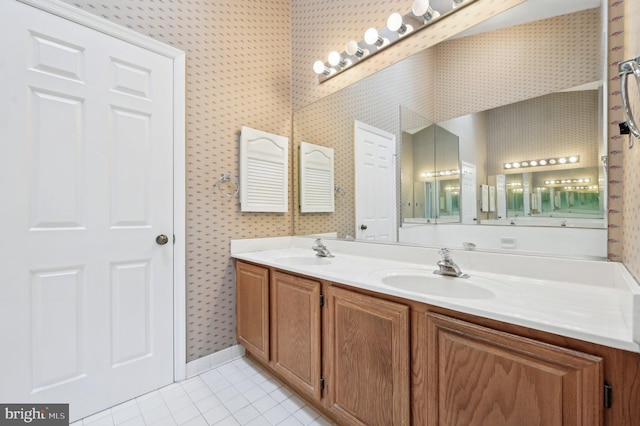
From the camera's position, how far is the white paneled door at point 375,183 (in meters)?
1.78

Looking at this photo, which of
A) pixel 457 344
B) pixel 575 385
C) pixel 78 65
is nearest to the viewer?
pixel 575 385

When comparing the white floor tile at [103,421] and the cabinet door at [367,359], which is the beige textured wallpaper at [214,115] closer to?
the white floor tile at [103,421]

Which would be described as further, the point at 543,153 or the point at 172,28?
the point at 172,28

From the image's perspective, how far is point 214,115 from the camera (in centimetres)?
191

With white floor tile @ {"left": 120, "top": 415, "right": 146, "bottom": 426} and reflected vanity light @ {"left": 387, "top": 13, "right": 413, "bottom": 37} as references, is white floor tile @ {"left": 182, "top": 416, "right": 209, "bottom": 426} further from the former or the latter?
reflected vanity light @ {"left": 387, "top": 13, "right": 413, "bottom": 37}

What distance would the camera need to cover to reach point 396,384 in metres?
1.01

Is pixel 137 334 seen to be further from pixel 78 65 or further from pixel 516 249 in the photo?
pixel 516 249

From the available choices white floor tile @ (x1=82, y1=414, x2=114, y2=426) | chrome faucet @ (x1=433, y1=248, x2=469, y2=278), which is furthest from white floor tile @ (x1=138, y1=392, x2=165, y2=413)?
chrome faucet @ (x1=433, y1=248, x2=469, y2=278)

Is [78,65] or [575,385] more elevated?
[78,65]

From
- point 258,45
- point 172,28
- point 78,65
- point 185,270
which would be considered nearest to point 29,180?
point 78,65

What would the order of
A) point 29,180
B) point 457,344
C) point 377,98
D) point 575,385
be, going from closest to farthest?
point 575,385, point 457,344, point 29,180, point 377,98

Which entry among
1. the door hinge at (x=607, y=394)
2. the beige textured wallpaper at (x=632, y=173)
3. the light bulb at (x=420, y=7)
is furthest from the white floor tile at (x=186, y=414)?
the light bulb at (x=420, y=7)

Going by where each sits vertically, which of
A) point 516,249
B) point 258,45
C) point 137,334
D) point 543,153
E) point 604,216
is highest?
point 258,45

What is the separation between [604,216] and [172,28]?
245 cm
